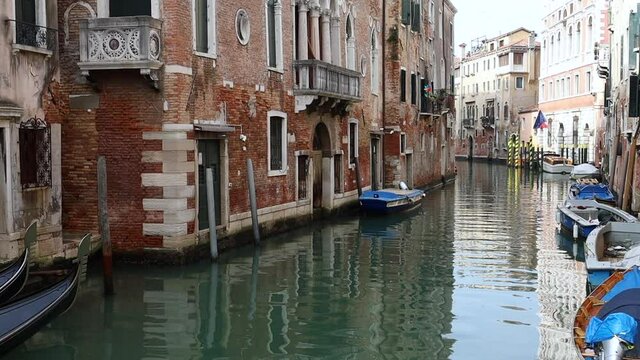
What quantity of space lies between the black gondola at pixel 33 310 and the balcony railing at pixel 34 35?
3340mm

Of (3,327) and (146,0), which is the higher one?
(146,0)

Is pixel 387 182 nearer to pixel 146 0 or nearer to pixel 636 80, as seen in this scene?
pixel 636 80

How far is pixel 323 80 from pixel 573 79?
26.2 meters

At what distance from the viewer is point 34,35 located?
9656 millimetres

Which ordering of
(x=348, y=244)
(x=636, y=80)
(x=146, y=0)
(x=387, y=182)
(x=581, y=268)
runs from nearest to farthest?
(x=146, y=0), (x=581, y=268), (x=348, y=244), (x=636, y=80), (x=387, y=182)

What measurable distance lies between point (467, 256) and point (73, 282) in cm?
703

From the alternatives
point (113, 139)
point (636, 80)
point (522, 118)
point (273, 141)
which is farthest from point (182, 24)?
point (522, 118)

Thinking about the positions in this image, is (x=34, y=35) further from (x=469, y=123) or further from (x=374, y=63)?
(x=469, y=123)

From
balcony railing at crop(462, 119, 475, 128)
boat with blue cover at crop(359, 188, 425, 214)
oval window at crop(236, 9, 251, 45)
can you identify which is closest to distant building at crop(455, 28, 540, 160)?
balcony railing at crop(462, 119, 475, 128)

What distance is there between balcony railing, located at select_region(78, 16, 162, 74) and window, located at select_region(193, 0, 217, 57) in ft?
3.73

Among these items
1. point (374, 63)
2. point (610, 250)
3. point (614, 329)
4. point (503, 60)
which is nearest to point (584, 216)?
point (610, 250)

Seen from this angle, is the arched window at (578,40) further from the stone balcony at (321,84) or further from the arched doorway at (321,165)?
the arched doorway at (321,165)

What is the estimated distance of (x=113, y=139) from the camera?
35.3 ft

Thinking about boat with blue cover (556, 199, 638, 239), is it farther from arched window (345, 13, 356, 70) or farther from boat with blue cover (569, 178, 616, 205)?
arched window (345, 13, 356, 70)
